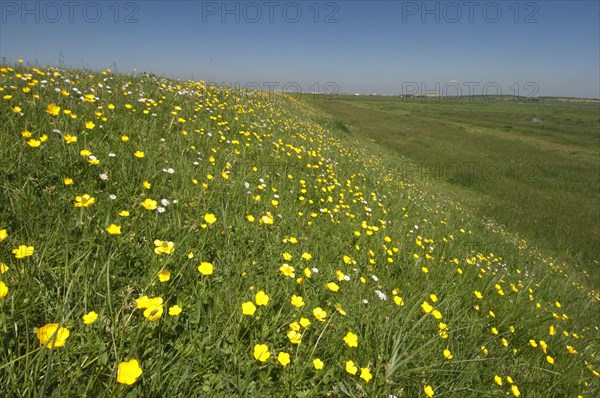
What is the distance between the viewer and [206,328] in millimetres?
1854

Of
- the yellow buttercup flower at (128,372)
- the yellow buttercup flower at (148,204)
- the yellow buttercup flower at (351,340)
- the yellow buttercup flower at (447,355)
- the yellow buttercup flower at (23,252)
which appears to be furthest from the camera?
the yellow buttercup flower at (148,204)

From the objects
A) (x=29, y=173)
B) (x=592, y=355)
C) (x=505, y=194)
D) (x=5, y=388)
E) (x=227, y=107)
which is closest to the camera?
(x=5, y=388)

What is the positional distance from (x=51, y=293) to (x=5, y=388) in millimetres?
506

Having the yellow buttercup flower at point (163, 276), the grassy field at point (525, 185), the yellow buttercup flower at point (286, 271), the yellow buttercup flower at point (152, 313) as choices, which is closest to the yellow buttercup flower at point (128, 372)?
the yellow buttercup flower at point (152, 313)

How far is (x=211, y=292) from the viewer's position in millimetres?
2039

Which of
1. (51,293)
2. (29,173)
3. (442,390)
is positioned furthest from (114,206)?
(442,390)

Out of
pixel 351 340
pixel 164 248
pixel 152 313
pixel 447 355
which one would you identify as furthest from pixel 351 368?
pixel 164 248

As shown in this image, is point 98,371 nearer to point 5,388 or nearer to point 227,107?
point 5,388

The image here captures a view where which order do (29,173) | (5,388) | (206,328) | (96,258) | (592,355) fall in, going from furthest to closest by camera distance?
(592,355) < (29,173) < (96,258) < (206,328) < (5,388)

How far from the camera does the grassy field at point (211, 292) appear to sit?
1513mm

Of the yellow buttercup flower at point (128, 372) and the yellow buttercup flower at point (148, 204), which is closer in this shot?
the yellow buttercup flower at point (128, 372)

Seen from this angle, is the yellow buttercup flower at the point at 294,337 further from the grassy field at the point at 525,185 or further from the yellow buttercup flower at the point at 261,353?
the grassy field at the point at 525,185

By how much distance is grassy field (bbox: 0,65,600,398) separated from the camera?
151 centimetres

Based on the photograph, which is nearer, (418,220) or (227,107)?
(418,220)
